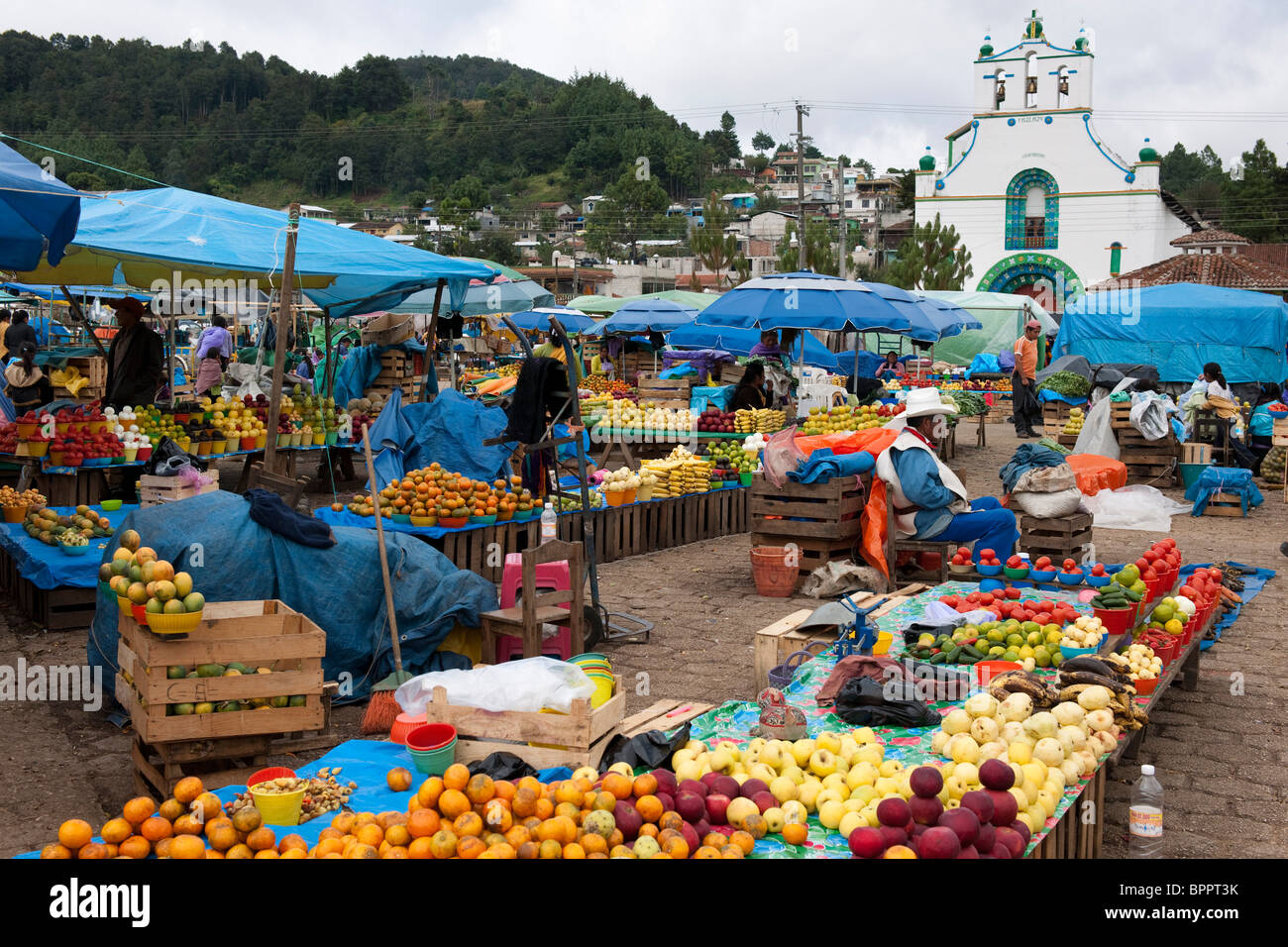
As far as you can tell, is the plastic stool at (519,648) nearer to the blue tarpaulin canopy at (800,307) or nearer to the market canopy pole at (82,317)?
the blue tarpaulin canopy at (800,307)

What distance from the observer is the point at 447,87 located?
5369 inches

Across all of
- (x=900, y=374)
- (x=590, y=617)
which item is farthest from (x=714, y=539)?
(x=900, y=374)

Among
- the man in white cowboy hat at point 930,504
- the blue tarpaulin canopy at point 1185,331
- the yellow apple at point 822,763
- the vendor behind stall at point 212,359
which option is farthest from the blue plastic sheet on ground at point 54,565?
the blue tarpaulin canopy at point 1185,331

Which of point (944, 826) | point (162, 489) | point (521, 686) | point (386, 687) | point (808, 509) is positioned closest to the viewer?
point (944, 826)

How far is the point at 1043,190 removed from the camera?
46500 millimetres

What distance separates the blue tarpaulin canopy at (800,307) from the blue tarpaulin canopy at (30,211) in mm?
8056

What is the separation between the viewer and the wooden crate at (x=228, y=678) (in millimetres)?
4875

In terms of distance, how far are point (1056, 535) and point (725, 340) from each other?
11385mm

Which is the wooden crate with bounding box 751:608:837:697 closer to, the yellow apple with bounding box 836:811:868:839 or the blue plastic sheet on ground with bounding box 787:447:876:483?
the yellow apple with bounding box 836:811:868:839

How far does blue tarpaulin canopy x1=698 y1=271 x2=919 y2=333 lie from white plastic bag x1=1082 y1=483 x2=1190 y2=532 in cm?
319

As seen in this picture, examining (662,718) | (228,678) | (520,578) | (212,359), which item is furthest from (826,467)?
(212,359)

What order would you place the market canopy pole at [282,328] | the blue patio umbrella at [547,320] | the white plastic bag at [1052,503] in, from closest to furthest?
the market canopy pole at [282,328] < the white plastic bag at [1052,503] < the blue patio umbrella at [547,320]

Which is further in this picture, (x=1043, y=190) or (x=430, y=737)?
(x=1043, y=190)

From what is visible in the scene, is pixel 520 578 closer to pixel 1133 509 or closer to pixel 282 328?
pixel 282 328
